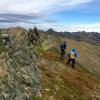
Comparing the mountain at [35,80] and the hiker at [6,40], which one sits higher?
the hiker at [6,40]

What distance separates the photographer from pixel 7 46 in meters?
28.6

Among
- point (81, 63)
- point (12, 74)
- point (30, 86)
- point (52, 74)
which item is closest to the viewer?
point (12, 74)

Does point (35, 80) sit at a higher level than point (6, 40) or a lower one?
lower

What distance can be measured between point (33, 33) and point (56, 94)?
5636 cm

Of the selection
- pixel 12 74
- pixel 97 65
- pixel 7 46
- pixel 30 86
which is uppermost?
pixel 7 46

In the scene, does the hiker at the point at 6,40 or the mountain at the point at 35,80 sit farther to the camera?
the hiker at the point at 6,40

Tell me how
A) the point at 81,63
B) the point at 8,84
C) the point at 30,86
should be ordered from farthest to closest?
the point at 81,63
the point at 30,86
the point at 8,84

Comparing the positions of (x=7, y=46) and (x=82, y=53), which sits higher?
(x=7, y=46)

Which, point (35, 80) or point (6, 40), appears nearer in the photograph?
point (6, 40)

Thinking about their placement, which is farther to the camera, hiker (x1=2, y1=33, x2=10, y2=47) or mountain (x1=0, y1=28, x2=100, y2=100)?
Result: hiker (x1=2, y1=33, x2=10, y2=47)

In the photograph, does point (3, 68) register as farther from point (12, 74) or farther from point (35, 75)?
point (35, 75)

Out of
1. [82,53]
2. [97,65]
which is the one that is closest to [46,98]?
[97,65]

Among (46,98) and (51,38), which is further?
(51,38)

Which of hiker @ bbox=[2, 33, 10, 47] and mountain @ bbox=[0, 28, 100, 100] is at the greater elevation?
hiker @ bbox=[2, 33, 10, 47]
